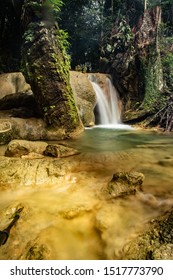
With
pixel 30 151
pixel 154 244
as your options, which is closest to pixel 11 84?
pixel 30 151

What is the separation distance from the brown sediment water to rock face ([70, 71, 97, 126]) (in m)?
5.85

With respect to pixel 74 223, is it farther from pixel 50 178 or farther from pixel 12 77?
pixel 12 77

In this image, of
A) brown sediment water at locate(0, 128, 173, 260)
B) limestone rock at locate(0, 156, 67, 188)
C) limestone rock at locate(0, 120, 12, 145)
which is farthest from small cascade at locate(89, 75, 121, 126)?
limestone rock at locate(0, 156, 67, 188)

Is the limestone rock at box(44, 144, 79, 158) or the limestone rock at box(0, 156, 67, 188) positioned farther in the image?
the limestone rock at box(44, 144, 79, 158)

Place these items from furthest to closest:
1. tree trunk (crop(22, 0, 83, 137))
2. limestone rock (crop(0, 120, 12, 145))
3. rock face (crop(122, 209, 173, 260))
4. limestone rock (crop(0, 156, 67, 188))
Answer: tree trunk (crop(22, 0, 83, 137)) < limestone rock (crop(0, 120, 12, 145)) < limestone rock (crop(0, 156, 67, 188)) < rock face (crop(122, 209, 173, 260))

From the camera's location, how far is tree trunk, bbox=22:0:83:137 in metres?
7.49

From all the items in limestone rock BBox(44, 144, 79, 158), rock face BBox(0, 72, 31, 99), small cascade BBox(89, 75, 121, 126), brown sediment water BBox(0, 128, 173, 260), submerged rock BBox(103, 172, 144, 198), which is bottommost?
brown sediment water BBox(0, 128, 173, 260)

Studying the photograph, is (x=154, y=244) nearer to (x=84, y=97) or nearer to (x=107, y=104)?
(x=84, y=97)

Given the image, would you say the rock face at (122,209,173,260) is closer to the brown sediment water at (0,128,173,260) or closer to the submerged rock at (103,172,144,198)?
the brown sediment water at (0,128,173,260)

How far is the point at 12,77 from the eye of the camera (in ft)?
36.9

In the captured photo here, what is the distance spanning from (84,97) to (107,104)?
7.17 ft

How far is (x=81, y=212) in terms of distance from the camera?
2928 mm
